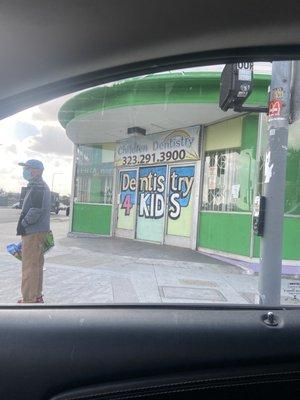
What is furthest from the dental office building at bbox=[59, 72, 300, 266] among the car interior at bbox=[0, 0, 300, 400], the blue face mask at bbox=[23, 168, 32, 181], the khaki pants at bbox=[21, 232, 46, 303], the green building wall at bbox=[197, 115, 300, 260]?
the car interior at bbox=[0, 0, 300, 400]

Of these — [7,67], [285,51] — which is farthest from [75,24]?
[285,51]

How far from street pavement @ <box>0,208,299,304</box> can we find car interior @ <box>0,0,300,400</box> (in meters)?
1.49

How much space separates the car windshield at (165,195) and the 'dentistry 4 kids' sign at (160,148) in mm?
28

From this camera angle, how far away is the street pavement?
4617 mm

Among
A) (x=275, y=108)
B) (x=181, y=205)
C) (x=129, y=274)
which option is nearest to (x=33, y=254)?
(x=129, y=274)

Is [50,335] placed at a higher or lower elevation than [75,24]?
lower

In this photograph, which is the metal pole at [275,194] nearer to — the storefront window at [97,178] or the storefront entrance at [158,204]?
the storefront entrance at [158,204]

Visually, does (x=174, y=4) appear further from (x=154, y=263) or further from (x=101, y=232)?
→ (x=101, y=232)

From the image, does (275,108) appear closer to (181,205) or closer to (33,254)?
(33,254)

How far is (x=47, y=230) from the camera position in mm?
5305

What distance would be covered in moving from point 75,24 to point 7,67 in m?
0.30

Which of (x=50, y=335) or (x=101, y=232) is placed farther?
(x=101, y=232)

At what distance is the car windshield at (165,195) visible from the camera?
267 centimetres

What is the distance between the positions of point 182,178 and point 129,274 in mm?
4315
